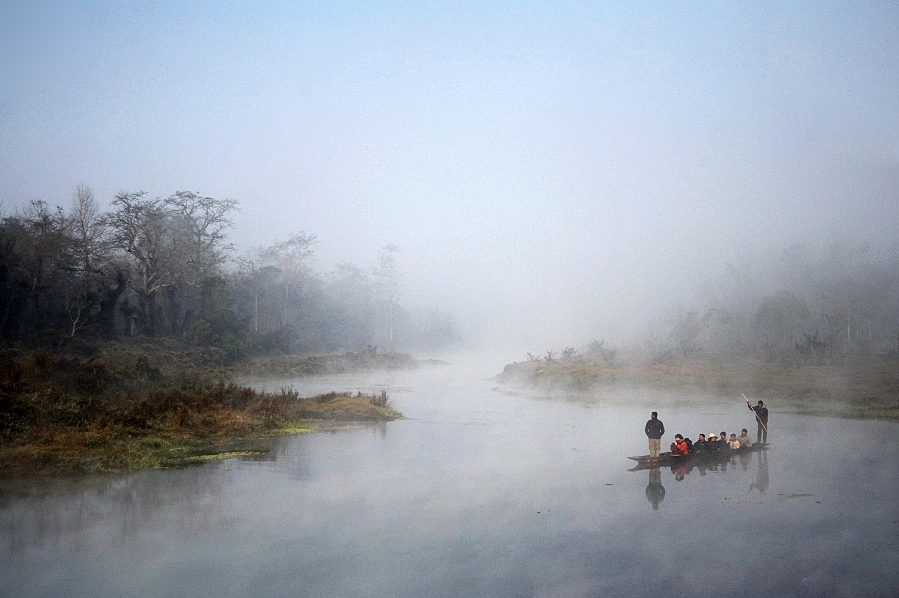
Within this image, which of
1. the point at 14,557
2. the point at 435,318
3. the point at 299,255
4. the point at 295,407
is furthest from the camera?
the point at 435,318

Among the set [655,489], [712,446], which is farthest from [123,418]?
[712,446]

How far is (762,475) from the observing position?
848 inches

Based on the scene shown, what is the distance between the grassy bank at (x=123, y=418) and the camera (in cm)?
2089

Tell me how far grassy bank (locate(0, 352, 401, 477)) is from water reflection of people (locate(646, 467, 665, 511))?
1408 cm

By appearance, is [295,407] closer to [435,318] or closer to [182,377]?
[182,377]

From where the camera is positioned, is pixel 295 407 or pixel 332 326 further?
pixel 332 326

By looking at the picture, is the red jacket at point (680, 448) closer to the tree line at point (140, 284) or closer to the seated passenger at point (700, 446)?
the seated passenger at point (700, 446)

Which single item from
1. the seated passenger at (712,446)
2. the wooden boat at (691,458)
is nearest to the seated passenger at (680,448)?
the wooden boat at (691,458)

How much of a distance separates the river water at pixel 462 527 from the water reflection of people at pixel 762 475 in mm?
148

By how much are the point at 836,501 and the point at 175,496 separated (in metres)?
17.5

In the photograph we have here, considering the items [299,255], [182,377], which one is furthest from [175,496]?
[299,255]

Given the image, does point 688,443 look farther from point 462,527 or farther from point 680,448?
point 462,527

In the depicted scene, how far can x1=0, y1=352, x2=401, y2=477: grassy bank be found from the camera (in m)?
20.9

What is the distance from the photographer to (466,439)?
30.0 m
